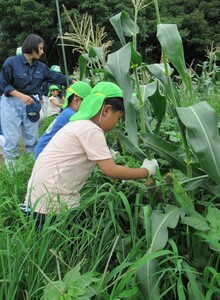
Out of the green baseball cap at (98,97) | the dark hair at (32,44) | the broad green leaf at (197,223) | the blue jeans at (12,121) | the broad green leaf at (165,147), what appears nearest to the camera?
the broad green leaf at (197,223)

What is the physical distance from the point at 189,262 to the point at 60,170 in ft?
2.64

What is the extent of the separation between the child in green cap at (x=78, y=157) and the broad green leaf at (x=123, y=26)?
0.29 m

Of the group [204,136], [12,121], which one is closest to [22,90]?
[12,121]

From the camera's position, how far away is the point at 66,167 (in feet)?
6.47

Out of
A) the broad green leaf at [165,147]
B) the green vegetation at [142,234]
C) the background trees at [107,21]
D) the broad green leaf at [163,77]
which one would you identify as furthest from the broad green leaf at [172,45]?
the background trees at [107,21]

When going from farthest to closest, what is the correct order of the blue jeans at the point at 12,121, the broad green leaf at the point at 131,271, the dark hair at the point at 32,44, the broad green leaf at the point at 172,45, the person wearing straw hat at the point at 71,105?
the blue jeans at the point at 12,121, the dark hair at the point at 32,44, the person wearing straw hat at the point at 71,105, the broad green leaf at the point at 172,45, the broad green leaf at the point at 131,271

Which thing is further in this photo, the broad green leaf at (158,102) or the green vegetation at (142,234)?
the broad green leaf at (158,102)

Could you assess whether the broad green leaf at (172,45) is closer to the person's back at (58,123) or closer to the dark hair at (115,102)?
the dark hair at (115,102)

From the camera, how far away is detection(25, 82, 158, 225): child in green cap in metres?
1.87

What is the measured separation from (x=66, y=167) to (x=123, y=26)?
2.75ft

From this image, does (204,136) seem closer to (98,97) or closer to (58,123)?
(98,97)

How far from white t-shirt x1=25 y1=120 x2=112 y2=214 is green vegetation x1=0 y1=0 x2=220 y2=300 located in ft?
0.44

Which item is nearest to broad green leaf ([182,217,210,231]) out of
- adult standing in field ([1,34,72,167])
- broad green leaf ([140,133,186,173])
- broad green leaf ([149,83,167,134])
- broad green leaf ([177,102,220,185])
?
broad green leaf ([177,102,220,185])

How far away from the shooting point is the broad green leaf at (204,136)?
154 centimetres
